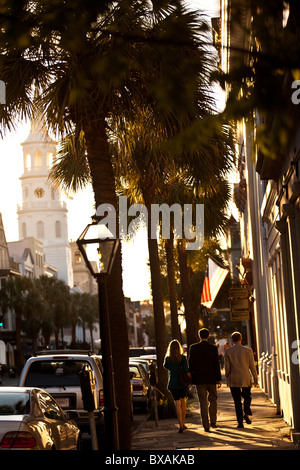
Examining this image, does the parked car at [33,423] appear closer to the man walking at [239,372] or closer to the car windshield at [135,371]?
the man walking at [239,372]

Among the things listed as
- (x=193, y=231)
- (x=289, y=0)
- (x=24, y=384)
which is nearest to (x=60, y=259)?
(x=193, y=231)

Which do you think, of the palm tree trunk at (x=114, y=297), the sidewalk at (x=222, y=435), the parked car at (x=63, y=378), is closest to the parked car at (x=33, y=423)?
the palm tree trunk at (x=114, y=297)

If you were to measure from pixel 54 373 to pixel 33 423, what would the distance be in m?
6.23

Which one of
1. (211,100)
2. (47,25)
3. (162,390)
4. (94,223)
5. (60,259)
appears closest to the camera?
(47,25)

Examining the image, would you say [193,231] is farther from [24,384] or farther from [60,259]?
[60,259]

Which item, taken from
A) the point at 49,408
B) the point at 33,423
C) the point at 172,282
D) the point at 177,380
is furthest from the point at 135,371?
the point at 33,423

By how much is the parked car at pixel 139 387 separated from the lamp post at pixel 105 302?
14.3 m

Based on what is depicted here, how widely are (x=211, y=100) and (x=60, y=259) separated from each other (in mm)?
167732

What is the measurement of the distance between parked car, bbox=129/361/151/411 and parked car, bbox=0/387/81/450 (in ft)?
43.9

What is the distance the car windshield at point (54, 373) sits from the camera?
1470cm

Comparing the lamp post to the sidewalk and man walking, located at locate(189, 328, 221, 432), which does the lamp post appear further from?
man walking, located at locate(189, 328, 221, 432)

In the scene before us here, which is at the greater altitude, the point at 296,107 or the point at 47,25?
the point at 296,107

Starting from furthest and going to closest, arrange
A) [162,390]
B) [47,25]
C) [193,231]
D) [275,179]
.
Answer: [193,231], [162,390], [275,179], [47,25]
